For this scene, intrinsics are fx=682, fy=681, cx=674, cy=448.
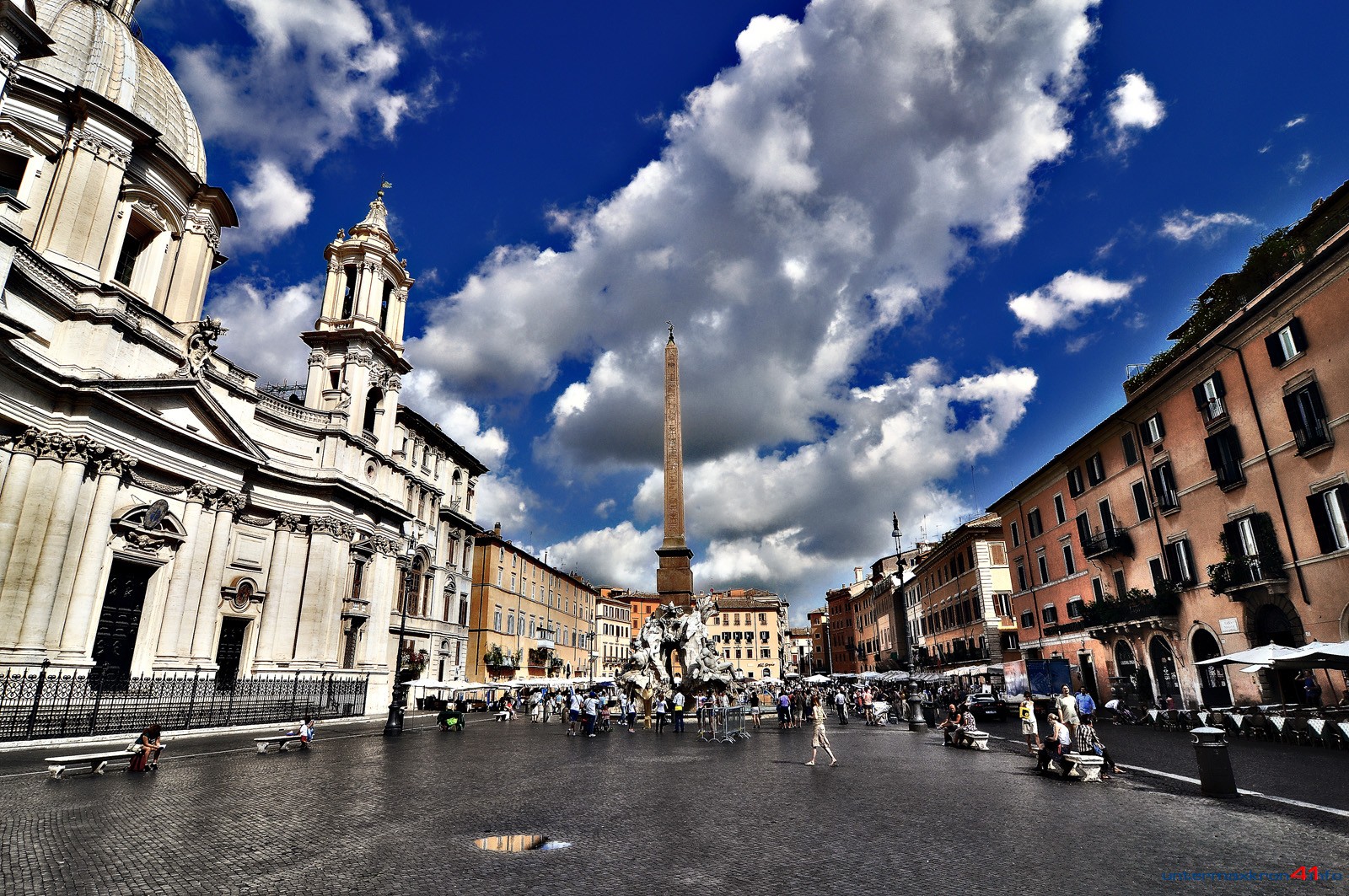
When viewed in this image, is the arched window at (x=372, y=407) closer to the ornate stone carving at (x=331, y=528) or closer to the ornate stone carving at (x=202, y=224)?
the ornate stone carving at (x=331, y=528)

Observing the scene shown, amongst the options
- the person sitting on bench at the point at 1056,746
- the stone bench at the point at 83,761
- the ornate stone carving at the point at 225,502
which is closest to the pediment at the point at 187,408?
the ornate stone carving at the point at 225,502

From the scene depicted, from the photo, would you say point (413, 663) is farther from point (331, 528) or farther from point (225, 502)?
point (225, 502)

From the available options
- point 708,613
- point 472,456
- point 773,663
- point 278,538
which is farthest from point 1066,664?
point 773,663

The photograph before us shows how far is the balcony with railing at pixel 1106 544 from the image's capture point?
26.1m

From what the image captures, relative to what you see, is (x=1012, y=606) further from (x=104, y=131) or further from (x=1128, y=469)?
(x=104, y=131)

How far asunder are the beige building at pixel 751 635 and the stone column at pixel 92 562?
78.7 m

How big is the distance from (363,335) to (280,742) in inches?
956

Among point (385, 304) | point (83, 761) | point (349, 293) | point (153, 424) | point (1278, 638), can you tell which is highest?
point (385, 304)

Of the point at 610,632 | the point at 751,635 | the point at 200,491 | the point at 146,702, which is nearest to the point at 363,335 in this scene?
the point at 200,491

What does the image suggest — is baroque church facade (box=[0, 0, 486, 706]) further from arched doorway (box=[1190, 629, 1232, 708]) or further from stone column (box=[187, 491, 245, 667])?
arched doorway (box=[1190, 629, 1232, 708])

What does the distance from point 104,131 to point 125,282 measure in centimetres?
621

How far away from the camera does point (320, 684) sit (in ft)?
85.1

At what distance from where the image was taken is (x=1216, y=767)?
9.00 m

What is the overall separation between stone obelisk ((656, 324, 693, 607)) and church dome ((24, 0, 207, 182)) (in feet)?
76.7
